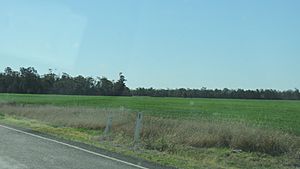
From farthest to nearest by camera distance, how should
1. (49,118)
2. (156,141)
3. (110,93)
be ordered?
(110,93), (49,118), (156,141)

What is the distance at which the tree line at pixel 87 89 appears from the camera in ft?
457

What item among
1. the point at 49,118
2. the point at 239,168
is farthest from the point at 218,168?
the point at 49,118

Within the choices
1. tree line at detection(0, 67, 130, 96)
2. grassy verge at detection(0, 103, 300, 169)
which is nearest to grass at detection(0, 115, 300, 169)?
grassy verge at detection(0, 103, 300, 169)

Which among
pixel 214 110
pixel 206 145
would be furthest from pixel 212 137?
A: pixel 214 110

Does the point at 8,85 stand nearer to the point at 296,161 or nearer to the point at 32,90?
the point at 32,90

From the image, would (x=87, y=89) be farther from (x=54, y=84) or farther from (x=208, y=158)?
(x=208, y=158)

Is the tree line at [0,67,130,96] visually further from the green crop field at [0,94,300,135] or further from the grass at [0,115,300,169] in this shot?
the grass at [0,115,300,169]

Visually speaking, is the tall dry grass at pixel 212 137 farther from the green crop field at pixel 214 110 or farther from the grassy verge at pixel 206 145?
the green crop field at pixel 214 110

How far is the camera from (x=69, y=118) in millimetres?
27141

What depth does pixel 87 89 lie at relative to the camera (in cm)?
15238

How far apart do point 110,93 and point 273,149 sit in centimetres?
13750

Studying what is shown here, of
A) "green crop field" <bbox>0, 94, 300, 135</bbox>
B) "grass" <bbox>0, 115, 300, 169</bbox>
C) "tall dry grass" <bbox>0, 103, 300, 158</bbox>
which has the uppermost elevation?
"green crop field" <bbox>0, 94, 300, 135</bbox>

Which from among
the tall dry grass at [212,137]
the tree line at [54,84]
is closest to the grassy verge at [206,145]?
the tall dry grass at [212,137]

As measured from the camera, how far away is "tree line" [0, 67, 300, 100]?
13938cm
